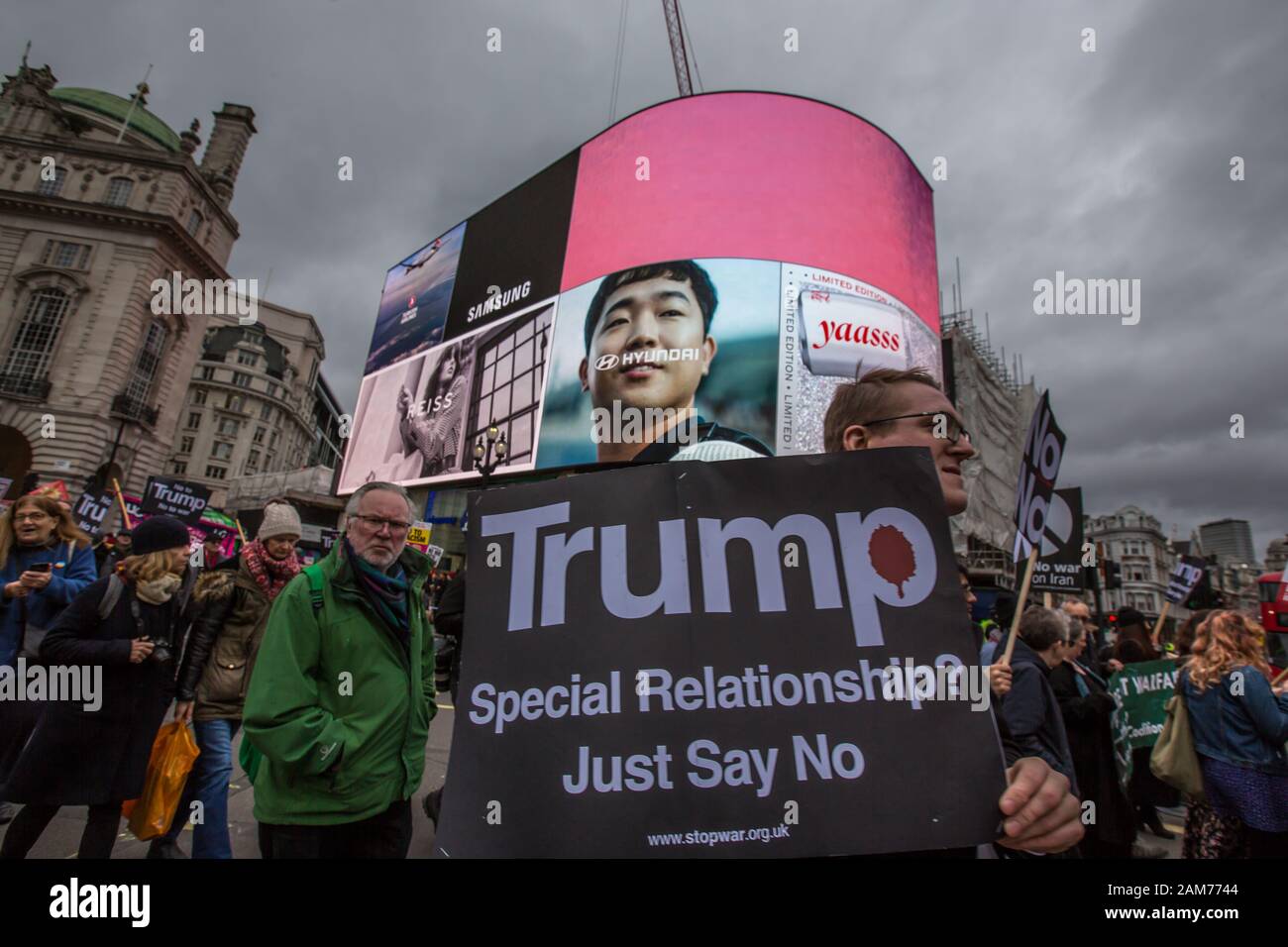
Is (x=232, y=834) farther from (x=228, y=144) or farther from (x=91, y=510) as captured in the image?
(x=228, y=144)

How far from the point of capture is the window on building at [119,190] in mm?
32375

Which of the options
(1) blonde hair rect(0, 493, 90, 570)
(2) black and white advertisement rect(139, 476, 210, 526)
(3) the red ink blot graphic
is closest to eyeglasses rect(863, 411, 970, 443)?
(3) the red ink blot graphic

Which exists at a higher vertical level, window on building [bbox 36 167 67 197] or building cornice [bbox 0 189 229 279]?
window on building [bbox 36 167 67 197]

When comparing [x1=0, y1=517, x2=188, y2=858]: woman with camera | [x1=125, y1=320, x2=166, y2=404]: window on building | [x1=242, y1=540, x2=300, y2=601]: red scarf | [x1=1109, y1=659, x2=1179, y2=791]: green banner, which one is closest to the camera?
[x1=0, y1=517, x2=188, y2=858]: woman with camera

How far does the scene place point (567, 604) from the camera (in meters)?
1.49

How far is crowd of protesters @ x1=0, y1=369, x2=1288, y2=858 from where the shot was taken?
2.00 m

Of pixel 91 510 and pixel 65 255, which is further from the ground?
pixel 65 255

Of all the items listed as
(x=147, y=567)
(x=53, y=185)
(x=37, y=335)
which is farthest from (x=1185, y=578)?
(x=53, y=185)

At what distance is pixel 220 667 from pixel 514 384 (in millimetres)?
19844

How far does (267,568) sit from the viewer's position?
3594 mm

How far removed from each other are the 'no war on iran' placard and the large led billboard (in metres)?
13.4

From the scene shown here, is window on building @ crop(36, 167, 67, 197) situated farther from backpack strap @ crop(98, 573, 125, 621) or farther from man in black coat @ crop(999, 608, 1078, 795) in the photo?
man in black coat @ crop(999, 608, 1078, 795)
